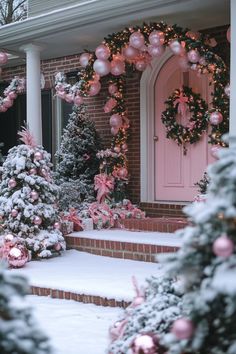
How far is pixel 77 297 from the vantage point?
4.58m

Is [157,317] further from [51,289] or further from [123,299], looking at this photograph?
[51,289]

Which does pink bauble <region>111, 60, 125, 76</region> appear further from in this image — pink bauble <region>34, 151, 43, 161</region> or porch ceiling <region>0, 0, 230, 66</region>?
pink bauble <region>34, 151, 43, 161</region>

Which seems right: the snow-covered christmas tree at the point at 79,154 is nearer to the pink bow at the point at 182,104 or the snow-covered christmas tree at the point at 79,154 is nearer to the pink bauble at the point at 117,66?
the pink bauble at the point at 117,66

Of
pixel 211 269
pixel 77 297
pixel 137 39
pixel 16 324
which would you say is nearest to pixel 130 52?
pixel 137 39

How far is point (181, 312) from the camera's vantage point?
2.62m

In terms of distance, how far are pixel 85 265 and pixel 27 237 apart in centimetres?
88

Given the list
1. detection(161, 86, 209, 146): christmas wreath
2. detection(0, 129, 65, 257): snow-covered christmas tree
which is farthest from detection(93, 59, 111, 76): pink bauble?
detection(0, 129, 65, 257): snow-covered christmas tree

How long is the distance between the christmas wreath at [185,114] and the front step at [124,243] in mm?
1643

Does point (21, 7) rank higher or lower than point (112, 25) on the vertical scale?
higher

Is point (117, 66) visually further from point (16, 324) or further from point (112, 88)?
point (16, 324)

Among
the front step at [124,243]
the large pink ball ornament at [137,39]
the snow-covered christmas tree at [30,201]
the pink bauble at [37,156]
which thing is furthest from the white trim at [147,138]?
the pink bauble at [37,156]

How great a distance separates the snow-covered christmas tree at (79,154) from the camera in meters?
8.16

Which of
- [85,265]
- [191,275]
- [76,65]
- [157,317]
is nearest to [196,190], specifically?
[85,265]

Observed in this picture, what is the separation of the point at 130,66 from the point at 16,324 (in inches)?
255
